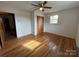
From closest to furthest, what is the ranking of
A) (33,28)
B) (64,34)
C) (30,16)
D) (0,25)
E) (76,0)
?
(76,0) < (0,25) < (64,34) < (33,28) < (30,16)

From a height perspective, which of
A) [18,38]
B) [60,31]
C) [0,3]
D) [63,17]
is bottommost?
[18,38]

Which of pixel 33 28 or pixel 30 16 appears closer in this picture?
pixel 33 28

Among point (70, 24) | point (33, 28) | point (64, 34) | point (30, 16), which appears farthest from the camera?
point (30, 16)

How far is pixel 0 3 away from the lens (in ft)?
2.58

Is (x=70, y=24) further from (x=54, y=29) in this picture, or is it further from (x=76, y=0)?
(x=76, y=0)

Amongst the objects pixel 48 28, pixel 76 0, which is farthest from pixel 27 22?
pixel 76 0

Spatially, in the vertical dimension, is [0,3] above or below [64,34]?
above

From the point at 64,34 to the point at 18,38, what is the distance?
65.5 inches

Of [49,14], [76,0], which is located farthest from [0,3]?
[49,14]

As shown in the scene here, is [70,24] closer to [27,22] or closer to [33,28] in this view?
[33,28]

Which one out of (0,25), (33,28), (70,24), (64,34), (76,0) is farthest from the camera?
(33,28)

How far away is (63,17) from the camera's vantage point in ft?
6.70

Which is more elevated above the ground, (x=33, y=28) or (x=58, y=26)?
(x=58, y=26)

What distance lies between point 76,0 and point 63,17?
4.44 feet
